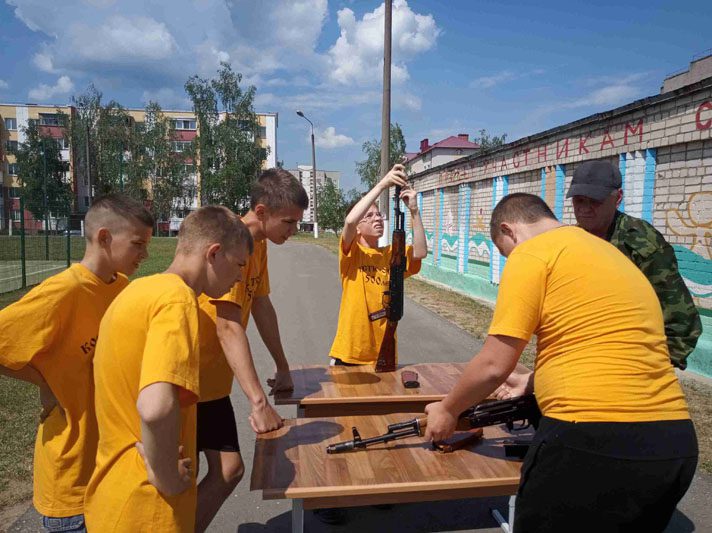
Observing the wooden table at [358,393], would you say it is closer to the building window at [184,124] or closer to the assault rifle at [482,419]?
the assault rifle at [482,419]

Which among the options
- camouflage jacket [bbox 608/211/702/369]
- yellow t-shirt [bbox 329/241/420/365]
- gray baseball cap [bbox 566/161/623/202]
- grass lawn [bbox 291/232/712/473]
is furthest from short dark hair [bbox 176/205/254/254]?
grass lawn [bbox 291/232/712/473]

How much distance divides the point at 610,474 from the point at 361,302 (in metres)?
2.11

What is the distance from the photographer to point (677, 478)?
5.12 feet

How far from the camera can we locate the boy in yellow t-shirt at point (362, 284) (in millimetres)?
3439

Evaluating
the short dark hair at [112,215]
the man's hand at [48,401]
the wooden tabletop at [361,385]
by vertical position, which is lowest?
the wooden tabletop at [361,385]

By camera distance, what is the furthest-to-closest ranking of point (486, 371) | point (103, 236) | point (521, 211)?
point (103, 236) → point (521, 211) → point (486, 371)

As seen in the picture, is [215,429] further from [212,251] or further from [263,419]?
[212,251]

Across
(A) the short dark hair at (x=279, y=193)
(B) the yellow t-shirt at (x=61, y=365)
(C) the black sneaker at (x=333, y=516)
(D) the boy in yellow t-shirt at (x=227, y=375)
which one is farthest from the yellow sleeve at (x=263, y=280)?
(C) the black sneaker at (x=333, y=516)

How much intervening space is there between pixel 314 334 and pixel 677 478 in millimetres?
6597

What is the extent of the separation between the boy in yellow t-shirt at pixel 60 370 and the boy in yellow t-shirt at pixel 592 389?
1.53m

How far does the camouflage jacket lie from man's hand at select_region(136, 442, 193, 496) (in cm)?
231

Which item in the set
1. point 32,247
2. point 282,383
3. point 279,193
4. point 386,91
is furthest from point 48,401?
point 32,247

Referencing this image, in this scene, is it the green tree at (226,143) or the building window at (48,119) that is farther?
the building window at (48,119)

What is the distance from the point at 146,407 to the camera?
1.34 m
